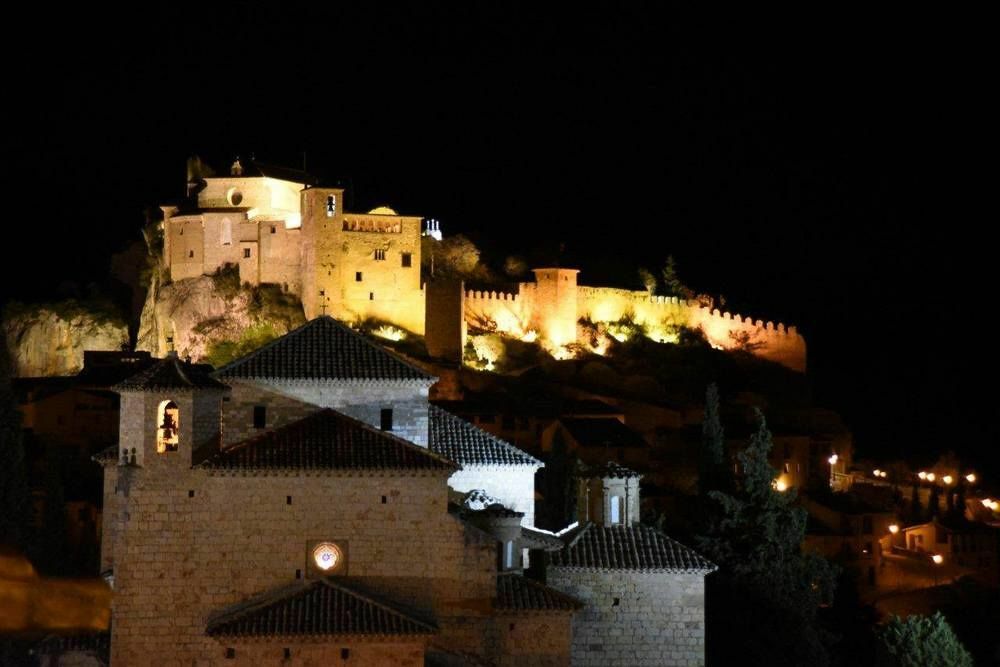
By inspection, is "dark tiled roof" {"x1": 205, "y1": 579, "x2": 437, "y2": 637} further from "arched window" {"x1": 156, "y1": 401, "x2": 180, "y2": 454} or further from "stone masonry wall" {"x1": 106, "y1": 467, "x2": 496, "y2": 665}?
"arched window" {"x1": 156, "y1": 401, "x2": 180, "y2": 454}

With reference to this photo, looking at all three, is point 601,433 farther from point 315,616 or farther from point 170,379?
point 315,616

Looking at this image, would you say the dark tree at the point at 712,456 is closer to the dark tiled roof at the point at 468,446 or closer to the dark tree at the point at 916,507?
the dark tiled roof at the point at 468,446

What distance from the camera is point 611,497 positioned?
2738 centimetres

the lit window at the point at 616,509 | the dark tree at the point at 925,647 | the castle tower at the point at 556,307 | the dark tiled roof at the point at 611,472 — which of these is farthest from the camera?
the castle tower at the point at 556,307

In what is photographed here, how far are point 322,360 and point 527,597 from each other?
6.36 metres

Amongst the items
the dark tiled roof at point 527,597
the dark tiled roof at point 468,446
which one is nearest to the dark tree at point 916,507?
the dark tiled roof at point 468,446

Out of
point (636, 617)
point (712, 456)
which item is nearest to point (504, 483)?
point (636, 617)

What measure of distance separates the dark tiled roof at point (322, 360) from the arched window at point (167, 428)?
120 centimetres

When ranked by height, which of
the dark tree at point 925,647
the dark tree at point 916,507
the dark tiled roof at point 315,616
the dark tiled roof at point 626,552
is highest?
the dark tiled roof at point 626,552

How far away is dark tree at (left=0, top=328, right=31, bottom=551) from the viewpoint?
124 feet

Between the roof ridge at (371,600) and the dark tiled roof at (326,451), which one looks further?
the dark tiled roof at (326,451)

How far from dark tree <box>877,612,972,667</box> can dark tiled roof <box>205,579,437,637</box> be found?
14194 millimetres

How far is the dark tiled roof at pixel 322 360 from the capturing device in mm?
25281

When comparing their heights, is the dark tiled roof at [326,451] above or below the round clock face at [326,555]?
above
